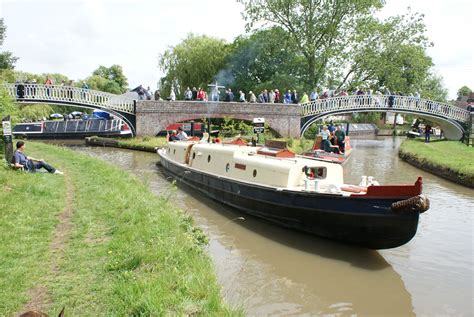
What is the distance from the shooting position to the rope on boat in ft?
25.0

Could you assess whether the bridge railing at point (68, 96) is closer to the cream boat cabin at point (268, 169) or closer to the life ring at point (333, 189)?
the cream boat cabin at point (268, 169)

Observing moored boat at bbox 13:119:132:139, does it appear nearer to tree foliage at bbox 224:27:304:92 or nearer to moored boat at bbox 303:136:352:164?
tree foliage at bbox 224:27:304:92

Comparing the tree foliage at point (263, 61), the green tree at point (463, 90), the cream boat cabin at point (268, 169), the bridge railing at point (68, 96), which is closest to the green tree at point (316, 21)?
the tree foliage at point (263, 61)

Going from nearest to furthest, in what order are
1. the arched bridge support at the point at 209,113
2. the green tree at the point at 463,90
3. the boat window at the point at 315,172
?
the boat window at the point at 315,172 < the arched bridge support at the point at 209,113 < the green tree at the point at 463,90

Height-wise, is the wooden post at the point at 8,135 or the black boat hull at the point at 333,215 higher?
the wooden post at the point at 8,135

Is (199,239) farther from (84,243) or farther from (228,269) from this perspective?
(84,243)

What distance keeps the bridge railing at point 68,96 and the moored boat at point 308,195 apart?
54.1ft

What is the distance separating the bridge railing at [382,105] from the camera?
31.4 meters

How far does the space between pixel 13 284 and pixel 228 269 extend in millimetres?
3823

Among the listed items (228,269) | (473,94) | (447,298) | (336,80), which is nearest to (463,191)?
(447,298)

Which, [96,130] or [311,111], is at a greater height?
[311,111]

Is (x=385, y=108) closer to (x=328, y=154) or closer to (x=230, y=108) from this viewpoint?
(x=230, y=108)

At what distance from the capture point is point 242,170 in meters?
11.8

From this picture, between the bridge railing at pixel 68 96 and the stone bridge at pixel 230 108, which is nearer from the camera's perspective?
the bridge railing at pixel 68 96
